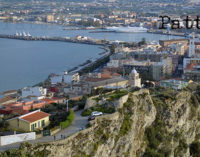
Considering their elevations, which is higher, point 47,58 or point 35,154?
point 35,154

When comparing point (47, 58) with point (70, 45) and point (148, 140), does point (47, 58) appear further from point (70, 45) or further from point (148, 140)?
point (148, 140)

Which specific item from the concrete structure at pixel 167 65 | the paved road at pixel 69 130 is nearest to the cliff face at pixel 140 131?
the paved road at pixel 69 130

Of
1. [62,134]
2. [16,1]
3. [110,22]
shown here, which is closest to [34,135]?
[62,134]

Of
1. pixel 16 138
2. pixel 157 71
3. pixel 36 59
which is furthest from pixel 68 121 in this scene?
pixel 36 59

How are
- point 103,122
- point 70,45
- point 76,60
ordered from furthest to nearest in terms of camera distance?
point 70,45 < point 76,60 < point 103,122

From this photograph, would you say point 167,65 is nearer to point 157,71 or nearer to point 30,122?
point 157,71

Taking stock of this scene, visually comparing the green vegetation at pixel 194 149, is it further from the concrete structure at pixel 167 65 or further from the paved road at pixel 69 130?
the concrete structure at pixel 167 65

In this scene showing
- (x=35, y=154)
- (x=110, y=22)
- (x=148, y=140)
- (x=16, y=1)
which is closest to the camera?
(x=35, y=154)
